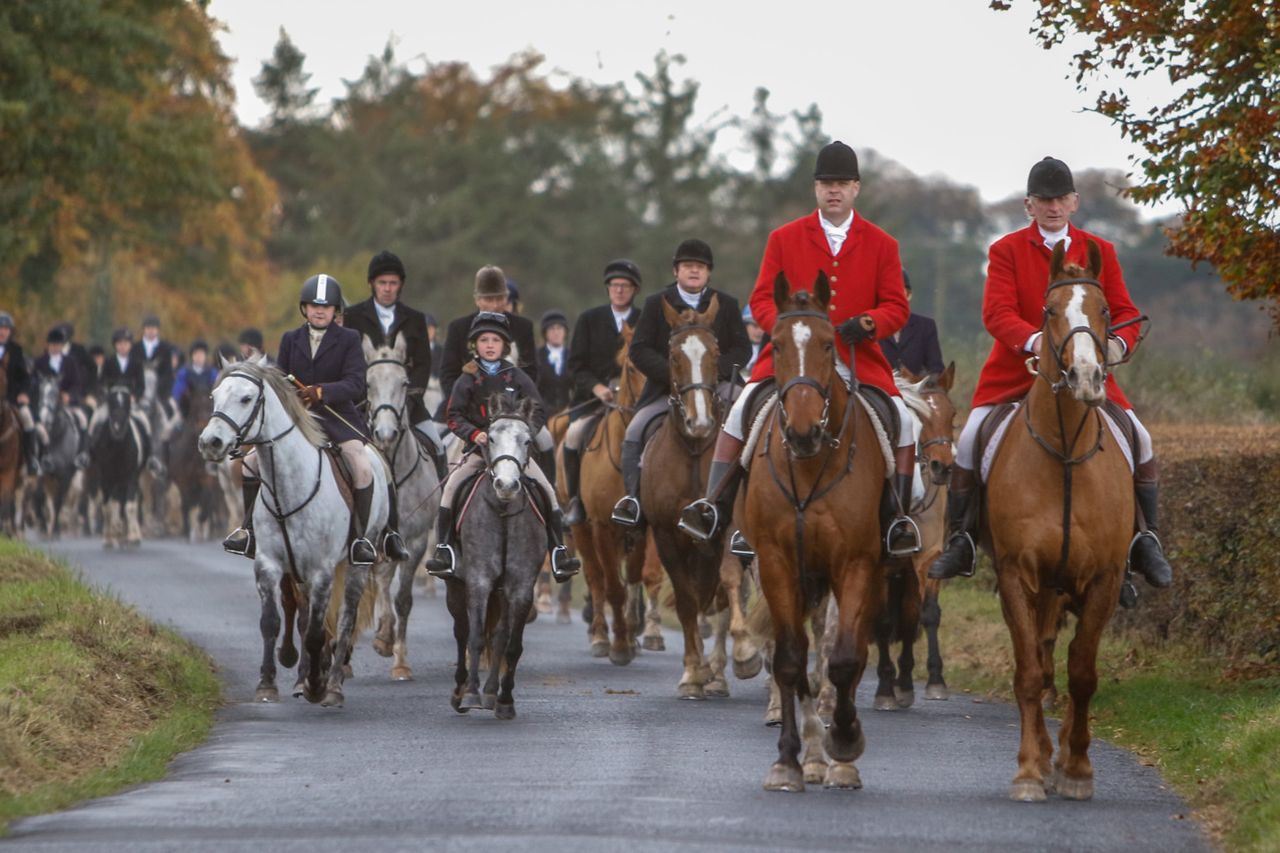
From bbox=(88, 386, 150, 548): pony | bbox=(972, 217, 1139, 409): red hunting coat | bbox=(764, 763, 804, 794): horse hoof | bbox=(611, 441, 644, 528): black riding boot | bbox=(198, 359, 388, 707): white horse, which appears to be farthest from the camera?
bbox=(88, 386, 150, 548): pony

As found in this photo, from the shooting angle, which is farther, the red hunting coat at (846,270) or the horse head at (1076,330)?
the red hunting coat at (846,270)

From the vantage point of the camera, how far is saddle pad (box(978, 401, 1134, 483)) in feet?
37.6

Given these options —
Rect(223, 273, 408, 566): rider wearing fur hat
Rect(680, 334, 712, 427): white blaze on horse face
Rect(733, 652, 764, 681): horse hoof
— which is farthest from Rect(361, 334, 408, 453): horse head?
Rect(733, 652, 764, 681): horse hoof

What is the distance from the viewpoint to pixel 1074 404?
1110 centimetres

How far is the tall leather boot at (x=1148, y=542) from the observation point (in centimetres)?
1148

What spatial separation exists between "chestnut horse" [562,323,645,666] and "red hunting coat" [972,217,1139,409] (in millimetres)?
5027

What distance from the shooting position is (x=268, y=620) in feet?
47.5

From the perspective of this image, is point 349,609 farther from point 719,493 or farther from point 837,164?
point 837,164

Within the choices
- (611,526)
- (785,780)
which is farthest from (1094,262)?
(611,526)

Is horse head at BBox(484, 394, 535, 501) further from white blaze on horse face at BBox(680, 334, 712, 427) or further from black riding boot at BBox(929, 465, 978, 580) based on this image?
black riding boot at BBox(929, 465, 978, 580)

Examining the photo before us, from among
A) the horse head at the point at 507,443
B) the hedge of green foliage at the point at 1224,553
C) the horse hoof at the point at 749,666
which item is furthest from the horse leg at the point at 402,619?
the hedge of green foliage at the point at 1224,553

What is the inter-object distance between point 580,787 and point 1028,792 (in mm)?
2106

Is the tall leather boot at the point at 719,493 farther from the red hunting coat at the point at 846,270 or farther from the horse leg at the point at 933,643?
the horse leg at the point at 933,643

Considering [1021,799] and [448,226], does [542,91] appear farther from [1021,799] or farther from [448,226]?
[1021,799]
